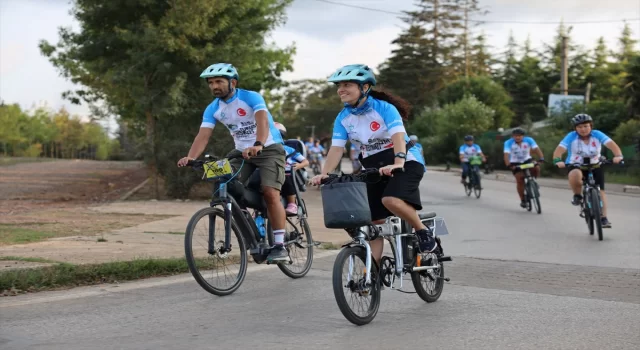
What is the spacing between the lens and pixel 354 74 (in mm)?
6504

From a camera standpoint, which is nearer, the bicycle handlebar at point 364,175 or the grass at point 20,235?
the bicycle handlebar at point 364,175

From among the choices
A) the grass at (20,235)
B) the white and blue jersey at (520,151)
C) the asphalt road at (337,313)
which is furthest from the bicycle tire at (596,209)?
the grass at (20,235)

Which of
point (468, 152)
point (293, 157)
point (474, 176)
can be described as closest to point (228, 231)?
point (293, 157)

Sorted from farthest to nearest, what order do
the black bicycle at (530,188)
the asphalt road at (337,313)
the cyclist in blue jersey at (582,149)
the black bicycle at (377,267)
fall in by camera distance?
1. the black bicycle at (530,188)
2. the cyclist in blue jersey at (582,149)
3. the black bicycle at (377,267)
4. the asphalt road at (337,313)

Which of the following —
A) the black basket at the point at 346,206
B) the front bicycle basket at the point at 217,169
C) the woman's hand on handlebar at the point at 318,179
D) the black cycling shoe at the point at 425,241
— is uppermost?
the front bicycle basket at the point at 217,169

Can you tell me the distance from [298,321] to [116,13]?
688 inches

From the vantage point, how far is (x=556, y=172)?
40.1m

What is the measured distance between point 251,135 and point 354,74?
79.1 inches

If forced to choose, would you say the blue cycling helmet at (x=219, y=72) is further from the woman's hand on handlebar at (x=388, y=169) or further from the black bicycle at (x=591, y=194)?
the black bicycle at (x=591, y=194)

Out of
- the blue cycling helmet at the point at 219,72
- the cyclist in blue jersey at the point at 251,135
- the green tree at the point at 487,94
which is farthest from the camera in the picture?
the green tree at the point at 487,94

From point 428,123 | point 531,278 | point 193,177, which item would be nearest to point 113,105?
point 193,177

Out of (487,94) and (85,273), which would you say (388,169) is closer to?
(85,273)

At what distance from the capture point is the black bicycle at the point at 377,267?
5992 millimetres

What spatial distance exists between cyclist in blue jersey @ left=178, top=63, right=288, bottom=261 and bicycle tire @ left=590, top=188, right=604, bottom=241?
6.45 metres
